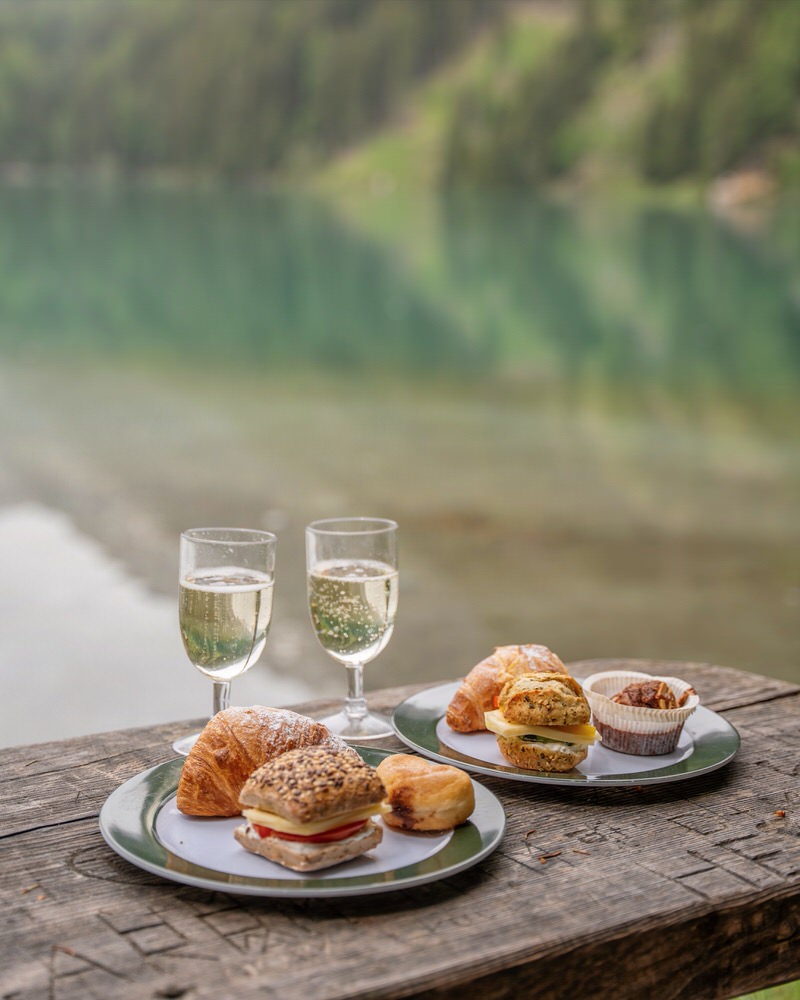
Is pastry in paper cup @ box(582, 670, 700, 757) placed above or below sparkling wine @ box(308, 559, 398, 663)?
below

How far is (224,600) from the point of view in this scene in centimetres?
151

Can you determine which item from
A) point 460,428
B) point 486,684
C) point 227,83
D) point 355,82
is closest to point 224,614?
point 486,684

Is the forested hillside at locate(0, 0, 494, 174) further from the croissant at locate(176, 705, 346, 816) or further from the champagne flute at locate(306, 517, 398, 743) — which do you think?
the croissant at locate(176, 705, 346, 816)

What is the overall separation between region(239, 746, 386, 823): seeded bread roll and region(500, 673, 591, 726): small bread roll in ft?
0.92

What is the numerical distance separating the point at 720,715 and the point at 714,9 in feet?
258

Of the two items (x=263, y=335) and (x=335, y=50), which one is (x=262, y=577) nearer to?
(x=263, y=335)

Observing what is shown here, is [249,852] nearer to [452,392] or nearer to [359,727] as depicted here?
[359,727]

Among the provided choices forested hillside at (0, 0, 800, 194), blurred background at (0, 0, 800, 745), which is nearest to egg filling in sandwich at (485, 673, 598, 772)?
blurred background at (0, 0, 800, 745)

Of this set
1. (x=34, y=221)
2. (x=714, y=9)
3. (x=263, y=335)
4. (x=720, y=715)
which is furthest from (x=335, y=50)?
(x=720, y=715)

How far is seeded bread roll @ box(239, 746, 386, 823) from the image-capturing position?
117 centimetres

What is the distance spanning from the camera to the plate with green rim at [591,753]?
147 cm

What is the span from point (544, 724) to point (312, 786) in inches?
15.3

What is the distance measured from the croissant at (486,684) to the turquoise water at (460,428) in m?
3.95

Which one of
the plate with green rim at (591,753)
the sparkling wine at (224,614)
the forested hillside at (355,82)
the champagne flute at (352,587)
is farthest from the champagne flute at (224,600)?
the forested hillside at (355,82)
